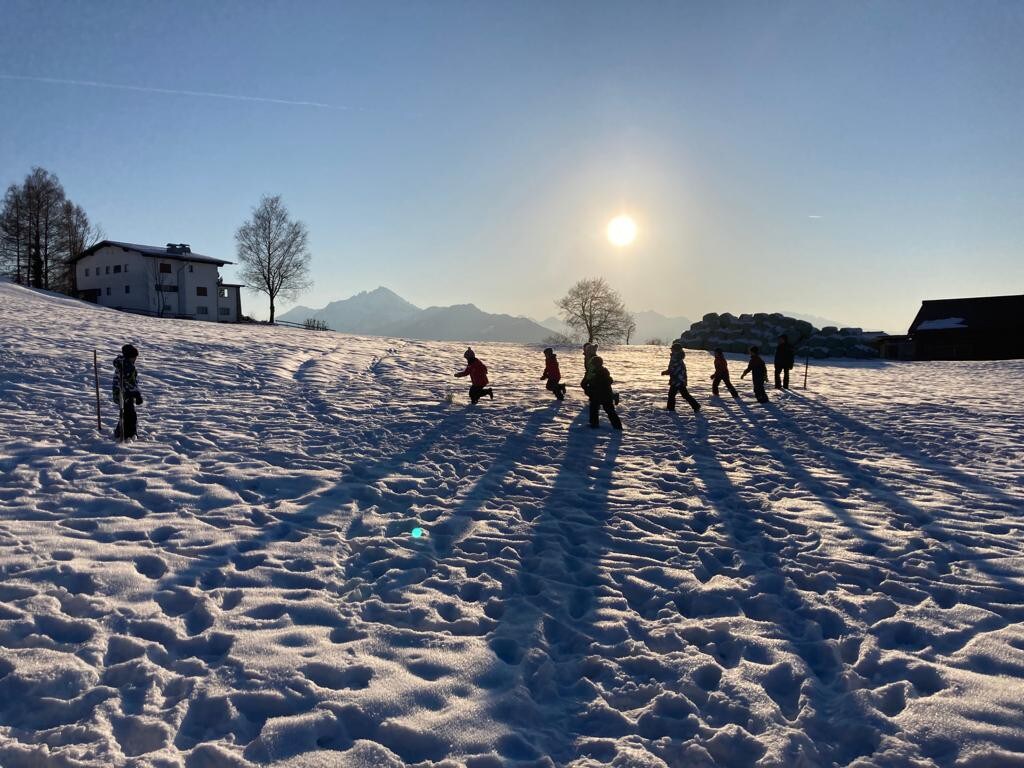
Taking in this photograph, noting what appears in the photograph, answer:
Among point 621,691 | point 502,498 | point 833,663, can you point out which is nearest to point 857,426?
point 502,498

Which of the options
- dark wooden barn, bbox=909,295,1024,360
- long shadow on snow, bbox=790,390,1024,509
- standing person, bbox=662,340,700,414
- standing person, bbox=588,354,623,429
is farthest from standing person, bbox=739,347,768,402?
dark wooden barn, bbox=909,295,1024,360

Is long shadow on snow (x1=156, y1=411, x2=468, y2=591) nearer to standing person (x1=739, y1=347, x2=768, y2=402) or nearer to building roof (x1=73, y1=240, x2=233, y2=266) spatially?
standing person (x1=739, y1=347, x2=768, y2=402)

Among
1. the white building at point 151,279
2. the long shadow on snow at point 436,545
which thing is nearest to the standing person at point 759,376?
the long shadow on snow at point 436,545

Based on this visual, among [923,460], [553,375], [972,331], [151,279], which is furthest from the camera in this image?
[151,279]

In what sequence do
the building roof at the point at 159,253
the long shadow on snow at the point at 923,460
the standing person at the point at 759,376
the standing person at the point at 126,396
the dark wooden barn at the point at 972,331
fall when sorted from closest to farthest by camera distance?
the long shadow on snow at the point at 923,460 < the standing person at the point at 126,396 < the standing person at the point at 759,376 < the dark wooden barn at the point at 972,331 < the building roof at the point at 159,253

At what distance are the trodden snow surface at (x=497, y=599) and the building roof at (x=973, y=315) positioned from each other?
42.6m

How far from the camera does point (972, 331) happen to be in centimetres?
4447

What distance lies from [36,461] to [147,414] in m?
3.73

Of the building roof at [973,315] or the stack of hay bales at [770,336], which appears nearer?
the building roof at [973,315]

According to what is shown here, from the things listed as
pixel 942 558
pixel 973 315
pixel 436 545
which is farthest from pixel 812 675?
pixel 973 315

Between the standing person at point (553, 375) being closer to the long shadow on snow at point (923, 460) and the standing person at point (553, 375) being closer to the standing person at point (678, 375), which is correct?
the standing person at point (678, 375)

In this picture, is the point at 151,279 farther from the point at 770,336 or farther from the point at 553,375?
the point at 770,336

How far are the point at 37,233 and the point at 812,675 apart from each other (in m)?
75.3

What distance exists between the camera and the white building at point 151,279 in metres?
54.6
